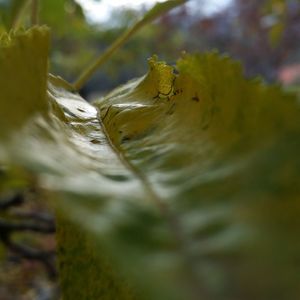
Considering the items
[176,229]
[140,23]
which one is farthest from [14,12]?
[176,229]

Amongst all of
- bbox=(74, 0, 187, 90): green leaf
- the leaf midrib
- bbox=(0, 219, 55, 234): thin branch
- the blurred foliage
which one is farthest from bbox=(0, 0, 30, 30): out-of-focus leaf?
the blurred foliage

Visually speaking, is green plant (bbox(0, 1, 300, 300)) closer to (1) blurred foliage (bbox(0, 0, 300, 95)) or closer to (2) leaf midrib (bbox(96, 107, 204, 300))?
(2) leaf midrib (bbox(96, 107, 204, 300))

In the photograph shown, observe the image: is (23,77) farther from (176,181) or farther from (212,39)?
(212,39)

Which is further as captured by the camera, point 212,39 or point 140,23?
point 212,39

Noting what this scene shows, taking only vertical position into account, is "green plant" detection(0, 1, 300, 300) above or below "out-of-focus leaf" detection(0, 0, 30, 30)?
below

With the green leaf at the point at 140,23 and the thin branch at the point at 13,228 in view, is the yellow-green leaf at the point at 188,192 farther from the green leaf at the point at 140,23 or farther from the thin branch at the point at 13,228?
the thin branch at the point at 13,228

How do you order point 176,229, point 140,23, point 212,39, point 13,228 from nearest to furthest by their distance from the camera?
point 176,229 < point 140,23 < point 13,228 < point 212,39

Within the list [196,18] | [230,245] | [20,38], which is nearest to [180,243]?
[230,245]

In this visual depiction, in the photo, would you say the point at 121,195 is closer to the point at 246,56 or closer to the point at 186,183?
the point at 186,183

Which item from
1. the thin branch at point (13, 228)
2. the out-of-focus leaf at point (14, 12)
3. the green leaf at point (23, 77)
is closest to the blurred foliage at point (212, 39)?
the thin branch at point (13, 228)
